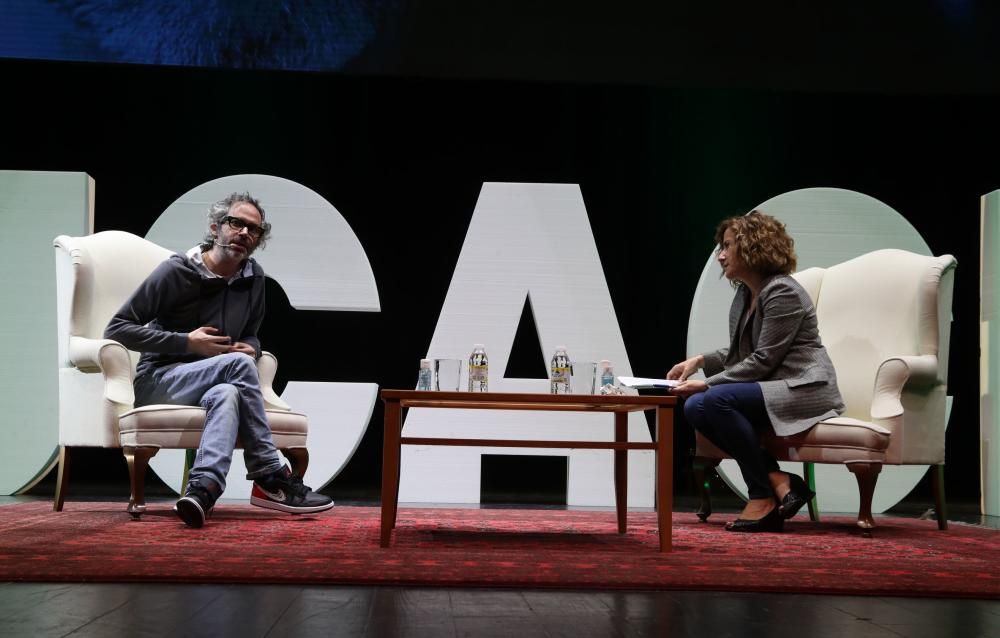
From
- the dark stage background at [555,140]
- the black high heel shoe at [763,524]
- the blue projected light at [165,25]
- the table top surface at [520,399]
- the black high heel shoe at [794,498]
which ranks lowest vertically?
the black high heel shoe at [763,524]

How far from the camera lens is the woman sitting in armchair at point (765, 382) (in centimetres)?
315

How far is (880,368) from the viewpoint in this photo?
3.32 m

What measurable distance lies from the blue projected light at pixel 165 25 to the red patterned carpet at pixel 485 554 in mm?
2206

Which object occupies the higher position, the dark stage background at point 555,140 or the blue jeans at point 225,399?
the dark stage background at point 555,140

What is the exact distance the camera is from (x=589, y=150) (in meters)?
4.75

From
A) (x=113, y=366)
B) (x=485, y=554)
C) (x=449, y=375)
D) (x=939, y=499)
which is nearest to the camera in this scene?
(x=485, y=554)

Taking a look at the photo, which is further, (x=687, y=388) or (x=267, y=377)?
(x=267, y=377)

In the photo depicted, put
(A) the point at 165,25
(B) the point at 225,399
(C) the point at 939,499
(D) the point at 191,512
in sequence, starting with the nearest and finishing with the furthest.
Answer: (D) the point at 191,512
(B) the point at 225,399
(C) the point at 939,499
(A) the point at 165,25

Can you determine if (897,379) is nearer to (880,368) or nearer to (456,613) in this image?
(880,368)

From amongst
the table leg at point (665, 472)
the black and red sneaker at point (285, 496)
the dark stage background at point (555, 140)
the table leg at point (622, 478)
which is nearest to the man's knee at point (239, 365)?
the black and red sneaker at point (285, 496)

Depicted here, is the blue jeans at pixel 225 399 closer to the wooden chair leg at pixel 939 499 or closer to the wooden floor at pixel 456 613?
the wooden floor at pixel 456 613

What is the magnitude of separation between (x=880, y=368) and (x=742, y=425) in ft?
1.88

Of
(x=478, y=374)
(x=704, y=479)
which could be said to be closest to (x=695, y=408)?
(x=704, y=479)

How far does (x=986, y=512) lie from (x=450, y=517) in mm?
2439
